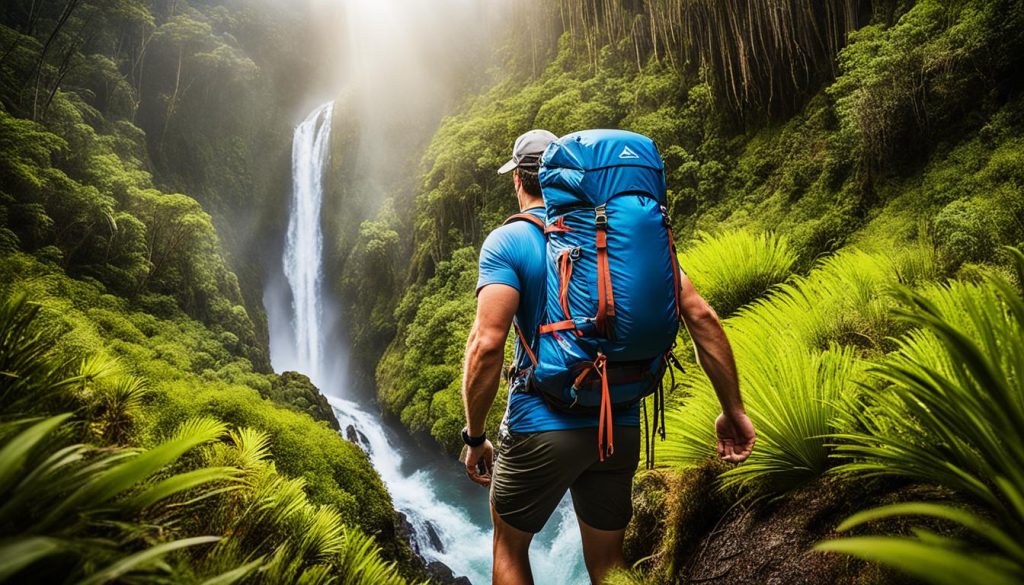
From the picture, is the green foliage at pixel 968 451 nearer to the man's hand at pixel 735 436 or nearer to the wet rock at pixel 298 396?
the man's hand at pixel 735 436

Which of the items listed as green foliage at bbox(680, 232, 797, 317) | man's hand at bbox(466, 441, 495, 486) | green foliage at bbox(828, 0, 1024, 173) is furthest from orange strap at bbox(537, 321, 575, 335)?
green foliage at bbox(828, 0, 1024, 173)

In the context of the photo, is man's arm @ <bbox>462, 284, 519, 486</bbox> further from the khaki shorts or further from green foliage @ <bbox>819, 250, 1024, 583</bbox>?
green foliage @ <bbox>819, 250, 1024, 583</bbox>

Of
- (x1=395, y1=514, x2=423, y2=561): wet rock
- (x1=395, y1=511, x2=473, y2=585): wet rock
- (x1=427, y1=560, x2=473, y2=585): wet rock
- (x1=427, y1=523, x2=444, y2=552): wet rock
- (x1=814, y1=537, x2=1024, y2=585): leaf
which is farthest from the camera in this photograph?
(x1=427, y1=523, x2=444, y2=552): wet rock

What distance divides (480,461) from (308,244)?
32.8 metres

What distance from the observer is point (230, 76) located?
1278 inches

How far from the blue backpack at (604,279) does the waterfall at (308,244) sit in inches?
1147

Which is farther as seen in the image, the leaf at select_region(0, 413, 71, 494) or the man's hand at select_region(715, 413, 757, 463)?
the man's hand at select_region(715, 413, 757, 463)

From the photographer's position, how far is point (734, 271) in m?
3.61

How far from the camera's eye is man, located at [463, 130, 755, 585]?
5.11 feet

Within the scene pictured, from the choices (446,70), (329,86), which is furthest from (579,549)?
(329,86)

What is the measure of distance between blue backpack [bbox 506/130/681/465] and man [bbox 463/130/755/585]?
75 mm

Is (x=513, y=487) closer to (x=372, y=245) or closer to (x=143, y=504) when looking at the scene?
(x=143, y=504)

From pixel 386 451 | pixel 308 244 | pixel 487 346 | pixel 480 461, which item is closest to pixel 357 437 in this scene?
pixel 386 451

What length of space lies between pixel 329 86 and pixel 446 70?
1577cm
